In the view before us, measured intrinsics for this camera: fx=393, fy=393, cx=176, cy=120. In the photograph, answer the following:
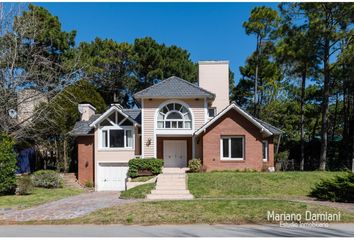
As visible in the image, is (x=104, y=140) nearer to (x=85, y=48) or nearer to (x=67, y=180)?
(x=67, y=180)

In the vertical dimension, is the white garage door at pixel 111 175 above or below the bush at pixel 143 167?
below

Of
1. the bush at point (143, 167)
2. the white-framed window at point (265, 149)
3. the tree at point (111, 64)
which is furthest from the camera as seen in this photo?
the tree at point (111, 64)

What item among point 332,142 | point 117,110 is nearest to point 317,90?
point 332,142

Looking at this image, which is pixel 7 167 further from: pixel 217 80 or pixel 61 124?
pixel 217 80

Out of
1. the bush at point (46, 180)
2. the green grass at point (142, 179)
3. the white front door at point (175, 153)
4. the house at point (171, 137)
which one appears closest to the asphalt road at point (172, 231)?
the green grass at point (142, 179)

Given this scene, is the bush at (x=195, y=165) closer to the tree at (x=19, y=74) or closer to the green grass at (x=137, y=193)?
the green grass at (x=137, y=193)

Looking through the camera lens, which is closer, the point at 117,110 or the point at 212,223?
the point at 212,223

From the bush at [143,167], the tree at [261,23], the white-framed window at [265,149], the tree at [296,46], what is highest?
the tree at [261,23]

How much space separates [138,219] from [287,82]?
3335 cm

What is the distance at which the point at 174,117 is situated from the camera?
27938mm

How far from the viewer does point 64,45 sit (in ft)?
124

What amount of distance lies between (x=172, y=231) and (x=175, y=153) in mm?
18111

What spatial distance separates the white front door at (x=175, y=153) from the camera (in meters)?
28.7

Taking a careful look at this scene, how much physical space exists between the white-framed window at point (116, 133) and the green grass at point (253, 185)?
7430 millimetres
